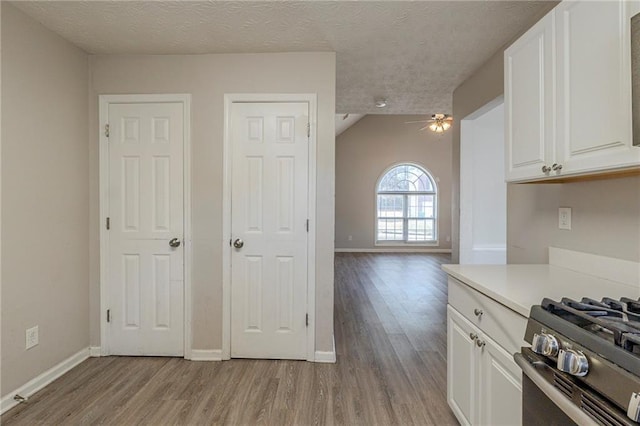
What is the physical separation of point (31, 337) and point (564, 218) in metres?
3.40

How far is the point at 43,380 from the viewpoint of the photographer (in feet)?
7.38

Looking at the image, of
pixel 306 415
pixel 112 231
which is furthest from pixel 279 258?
pixel 112 231

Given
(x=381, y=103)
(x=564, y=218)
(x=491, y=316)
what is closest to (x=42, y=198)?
(x=491, y=316)

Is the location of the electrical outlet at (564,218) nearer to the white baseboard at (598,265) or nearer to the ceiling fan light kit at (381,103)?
the white baseboard at (598,265)

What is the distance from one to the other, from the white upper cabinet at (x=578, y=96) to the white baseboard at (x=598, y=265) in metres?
0.49

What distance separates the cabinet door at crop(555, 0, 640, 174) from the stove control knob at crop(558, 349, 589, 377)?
73cm

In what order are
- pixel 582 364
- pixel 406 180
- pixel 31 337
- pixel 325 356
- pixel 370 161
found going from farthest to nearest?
pixel 406 180 → pixel 370 161 → pixel 325 356 → pixel 31 337 → pixel 582 364

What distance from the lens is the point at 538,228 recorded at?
6.99 feet

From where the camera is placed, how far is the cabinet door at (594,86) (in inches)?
45.5

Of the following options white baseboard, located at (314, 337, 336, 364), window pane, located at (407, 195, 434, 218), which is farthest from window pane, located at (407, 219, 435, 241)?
white baseboard, located at (314, 337, 336, 364)

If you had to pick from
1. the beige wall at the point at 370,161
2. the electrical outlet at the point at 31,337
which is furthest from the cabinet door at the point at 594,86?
the beige wall at the point at 370,161

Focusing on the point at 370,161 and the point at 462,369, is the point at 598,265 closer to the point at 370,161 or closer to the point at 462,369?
the point at 462,369

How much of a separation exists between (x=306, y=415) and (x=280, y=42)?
8.32ft

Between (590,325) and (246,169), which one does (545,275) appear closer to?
(590,325)
